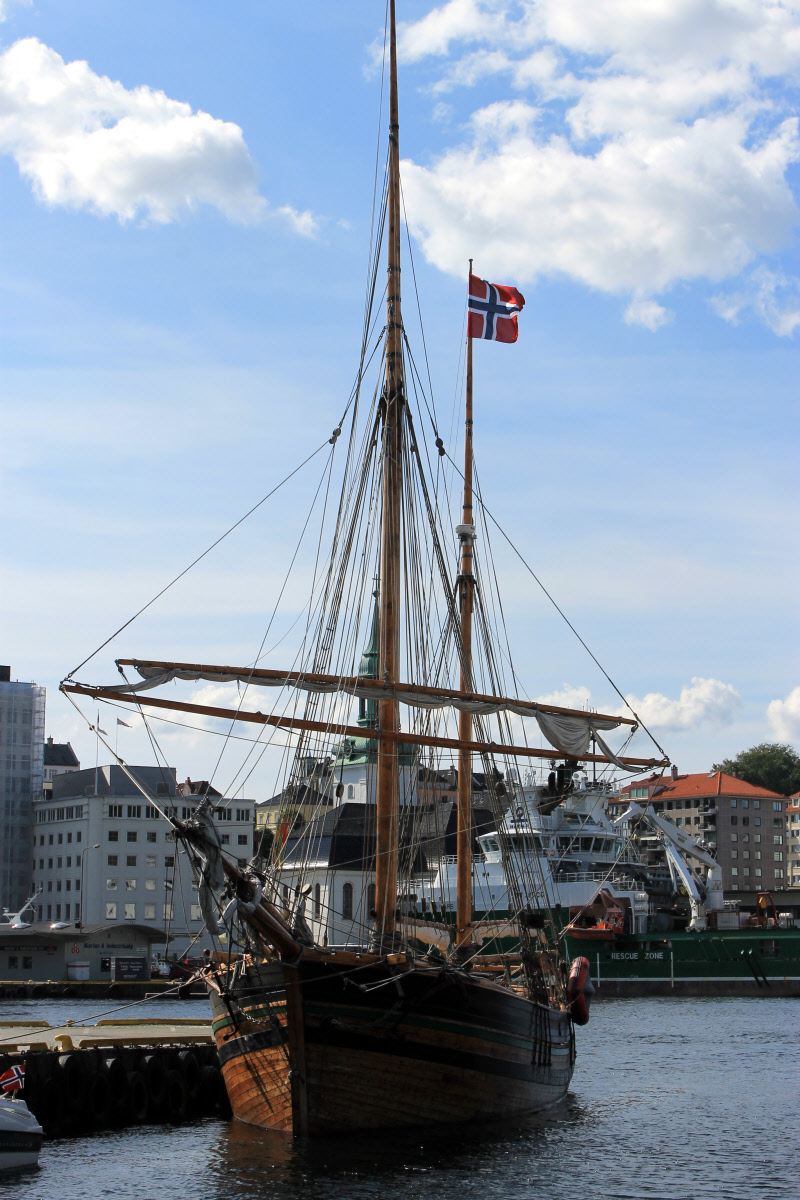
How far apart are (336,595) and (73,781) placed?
10863 centimetres

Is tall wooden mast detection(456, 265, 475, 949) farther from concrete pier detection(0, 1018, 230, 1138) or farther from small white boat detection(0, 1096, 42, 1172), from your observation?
small white boat detection(0, 1096, 42, 1172)

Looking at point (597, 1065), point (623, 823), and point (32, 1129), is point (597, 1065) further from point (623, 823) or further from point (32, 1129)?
point (623, 823)

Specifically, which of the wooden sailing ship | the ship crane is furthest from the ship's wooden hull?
the ship crane

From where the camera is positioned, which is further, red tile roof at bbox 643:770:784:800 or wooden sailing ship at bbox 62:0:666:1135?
red tile roof at bbox 643:770:784:800

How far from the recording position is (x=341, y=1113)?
26.9 metres

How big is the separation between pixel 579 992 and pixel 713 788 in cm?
13895

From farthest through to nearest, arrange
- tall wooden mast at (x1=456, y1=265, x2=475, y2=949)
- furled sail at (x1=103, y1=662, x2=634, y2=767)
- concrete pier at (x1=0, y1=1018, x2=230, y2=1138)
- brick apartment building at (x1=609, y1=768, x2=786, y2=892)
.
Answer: brick apartment building at (x1=609, y1=768, x2=786, y2=892) → tall wooden mast at (x1=456, y1=265, x2=475, y2=949) → furled sail at (x1=103, y1=662, x2=634, y2=767) → concrete pier at (x1=0, y1=1018, x2=230, y2=1138)

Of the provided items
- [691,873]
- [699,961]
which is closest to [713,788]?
[691,873]

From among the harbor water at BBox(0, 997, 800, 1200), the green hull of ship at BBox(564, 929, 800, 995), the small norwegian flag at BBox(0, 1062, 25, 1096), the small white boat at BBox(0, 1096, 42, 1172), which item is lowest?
the green hull of ship at BBox(564, 929, 800, 995)

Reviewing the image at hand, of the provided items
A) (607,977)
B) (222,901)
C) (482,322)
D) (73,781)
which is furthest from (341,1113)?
(73,781)

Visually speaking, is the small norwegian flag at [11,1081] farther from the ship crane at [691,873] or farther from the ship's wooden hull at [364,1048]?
the ship crane at [691,873]

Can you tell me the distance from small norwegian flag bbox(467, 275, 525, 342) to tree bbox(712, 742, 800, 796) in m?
158

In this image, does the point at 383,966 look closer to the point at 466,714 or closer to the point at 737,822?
the point at 466,714

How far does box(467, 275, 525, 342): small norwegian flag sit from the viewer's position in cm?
4681
